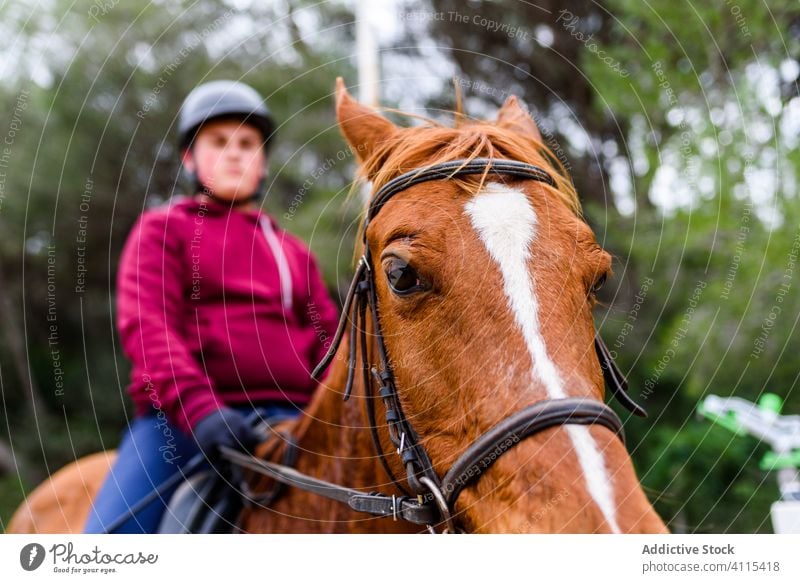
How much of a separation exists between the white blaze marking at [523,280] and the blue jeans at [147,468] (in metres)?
1.69

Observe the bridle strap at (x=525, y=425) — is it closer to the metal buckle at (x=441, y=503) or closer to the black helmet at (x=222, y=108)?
the metal buckle at (x=441, y=503)

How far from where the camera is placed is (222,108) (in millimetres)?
3734

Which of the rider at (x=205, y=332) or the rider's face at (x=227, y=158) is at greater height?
the rider's face at (x=227, y=158)

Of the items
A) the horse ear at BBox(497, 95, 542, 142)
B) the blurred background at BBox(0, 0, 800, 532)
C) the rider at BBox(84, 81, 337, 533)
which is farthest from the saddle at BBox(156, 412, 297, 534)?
the horse ear at BBox(497, 95, 542, 142)

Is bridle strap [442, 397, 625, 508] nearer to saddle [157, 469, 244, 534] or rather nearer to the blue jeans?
saddle [157, 469, 244, 534]

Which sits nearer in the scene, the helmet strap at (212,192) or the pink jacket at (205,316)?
the pink jacket at (205,316)

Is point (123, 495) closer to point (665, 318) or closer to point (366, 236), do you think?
point (366, 236)

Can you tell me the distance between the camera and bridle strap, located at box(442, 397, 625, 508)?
1635mm

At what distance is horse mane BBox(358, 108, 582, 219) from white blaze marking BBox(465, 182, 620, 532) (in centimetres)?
14

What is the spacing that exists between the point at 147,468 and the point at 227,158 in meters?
1.65

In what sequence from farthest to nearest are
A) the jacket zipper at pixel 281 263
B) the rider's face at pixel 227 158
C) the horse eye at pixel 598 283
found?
the rider's face at pixel 227 158 < the jacket zipper at pixel 281 263 < the horse eye at pixel 598 283

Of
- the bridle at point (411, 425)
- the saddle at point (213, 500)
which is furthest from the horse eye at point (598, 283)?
the saddle at point (213, 500)

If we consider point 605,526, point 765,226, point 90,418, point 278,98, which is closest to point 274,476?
point 605,526

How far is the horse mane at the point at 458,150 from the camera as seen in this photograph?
222 centimetres
